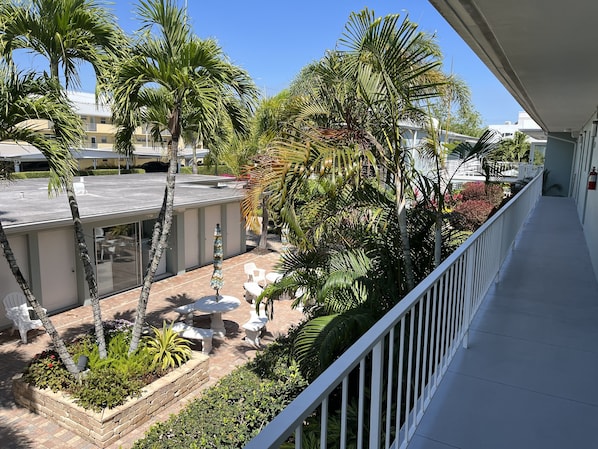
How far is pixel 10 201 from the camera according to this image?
43.4 ft

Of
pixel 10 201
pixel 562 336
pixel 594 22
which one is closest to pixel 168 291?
pixel 10 201

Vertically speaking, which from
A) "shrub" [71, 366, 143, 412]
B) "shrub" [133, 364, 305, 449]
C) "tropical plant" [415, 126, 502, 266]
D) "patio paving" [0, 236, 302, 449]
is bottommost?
"patio paving" [0, 236, 302, 449]

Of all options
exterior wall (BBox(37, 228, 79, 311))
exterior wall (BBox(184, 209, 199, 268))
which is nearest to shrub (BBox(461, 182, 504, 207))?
exterior wall (BBox(184, 209, 199, 268))

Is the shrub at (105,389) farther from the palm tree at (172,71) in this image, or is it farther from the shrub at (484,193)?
the shrub at (484,193)

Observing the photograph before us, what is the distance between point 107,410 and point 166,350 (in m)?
1.64

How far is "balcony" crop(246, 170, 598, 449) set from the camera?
179cm

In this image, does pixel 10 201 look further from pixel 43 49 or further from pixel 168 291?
pixel 43 49

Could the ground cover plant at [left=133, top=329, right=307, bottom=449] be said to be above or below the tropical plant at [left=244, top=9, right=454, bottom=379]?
below

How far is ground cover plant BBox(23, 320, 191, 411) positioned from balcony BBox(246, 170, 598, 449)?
3.88 meters

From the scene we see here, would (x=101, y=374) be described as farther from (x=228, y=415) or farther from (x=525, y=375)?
(x=525, y=375)

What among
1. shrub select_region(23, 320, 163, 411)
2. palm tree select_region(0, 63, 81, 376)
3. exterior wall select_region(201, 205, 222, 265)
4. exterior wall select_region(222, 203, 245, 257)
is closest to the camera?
palm tree select_region(0, 63, 81, 376)

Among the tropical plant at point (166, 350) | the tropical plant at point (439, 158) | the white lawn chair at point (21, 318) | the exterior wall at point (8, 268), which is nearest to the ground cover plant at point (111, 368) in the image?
the tropical plant at point (166, 350)

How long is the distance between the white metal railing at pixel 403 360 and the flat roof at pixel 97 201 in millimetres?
6737

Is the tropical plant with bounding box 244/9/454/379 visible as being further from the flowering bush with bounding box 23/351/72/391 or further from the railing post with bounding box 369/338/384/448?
the flowering bush with bounding box 23/351/72/391
